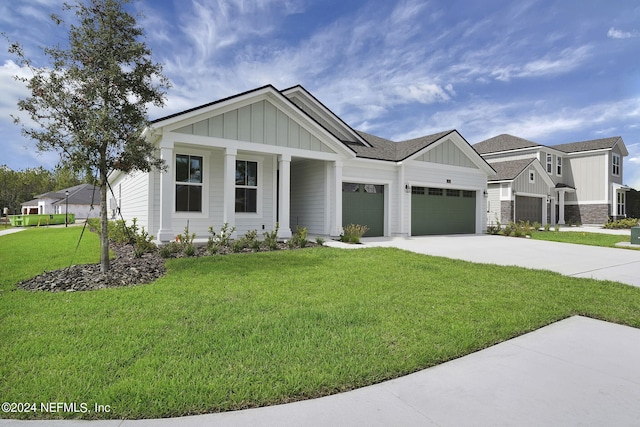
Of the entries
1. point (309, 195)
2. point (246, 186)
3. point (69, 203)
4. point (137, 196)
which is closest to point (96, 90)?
point (246, 186)

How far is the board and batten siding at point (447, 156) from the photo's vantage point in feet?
51.3

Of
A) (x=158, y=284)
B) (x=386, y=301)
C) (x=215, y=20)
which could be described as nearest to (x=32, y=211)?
(x=215, y=20)

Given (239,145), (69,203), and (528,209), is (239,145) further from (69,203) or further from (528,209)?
(69,203)

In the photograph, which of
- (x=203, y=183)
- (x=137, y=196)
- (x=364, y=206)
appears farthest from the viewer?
(x=364, y=206)

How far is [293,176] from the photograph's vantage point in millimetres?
15477

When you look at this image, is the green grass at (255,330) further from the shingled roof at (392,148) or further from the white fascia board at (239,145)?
the shingled roof at (392,148)

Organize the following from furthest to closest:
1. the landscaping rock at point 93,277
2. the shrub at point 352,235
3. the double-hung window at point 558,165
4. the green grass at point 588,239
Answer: the double-hung window at point 558,165 < the green grass at point 588,239 < the shrub at point 352,235 < the landscaping rock at point 93,277

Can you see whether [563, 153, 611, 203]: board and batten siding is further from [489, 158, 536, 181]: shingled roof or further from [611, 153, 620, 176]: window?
[489, 158, 536, 181]: shingled roof

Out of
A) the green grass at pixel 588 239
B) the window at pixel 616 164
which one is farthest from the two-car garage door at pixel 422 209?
the window at pixel 616 164

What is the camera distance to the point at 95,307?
453cm

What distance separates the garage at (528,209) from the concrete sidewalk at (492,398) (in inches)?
830

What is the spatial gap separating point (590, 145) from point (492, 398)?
33668mm

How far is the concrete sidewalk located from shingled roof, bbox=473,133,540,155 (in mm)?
26957

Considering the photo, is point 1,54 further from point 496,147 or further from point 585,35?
point 496,147
